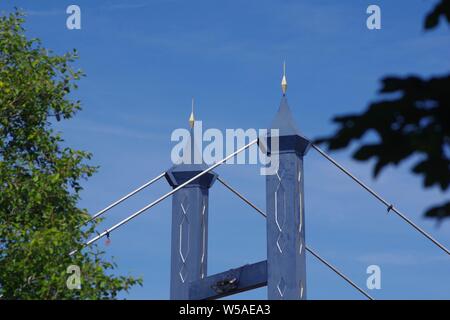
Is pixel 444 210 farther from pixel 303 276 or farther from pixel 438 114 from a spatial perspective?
pixel 303 276

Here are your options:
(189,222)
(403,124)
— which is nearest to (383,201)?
(189,222)

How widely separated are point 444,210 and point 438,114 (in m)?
0.58

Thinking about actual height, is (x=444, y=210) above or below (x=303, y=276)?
below

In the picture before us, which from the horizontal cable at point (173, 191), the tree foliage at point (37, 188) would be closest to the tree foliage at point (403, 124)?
the tree foliage at point (37, 188)

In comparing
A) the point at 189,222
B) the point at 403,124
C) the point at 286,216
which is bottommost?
the point at 403,124

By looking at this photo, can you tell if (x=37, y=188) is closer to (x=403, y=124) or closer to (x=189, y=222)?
(x=189, y=222)

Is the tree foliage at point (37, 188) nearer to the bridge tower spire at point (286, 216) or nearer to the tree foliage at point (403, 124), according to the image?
the bridge tower spire at point (286, 216)

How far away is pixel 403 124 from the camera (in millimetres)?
5242

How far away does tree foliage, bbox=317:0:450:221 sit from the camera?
5160mm

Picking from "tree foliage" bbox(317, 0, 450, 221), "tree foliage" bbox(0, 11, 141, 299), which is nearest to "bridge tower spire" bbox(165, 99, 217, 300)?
"tree foliage" bbox(0, 11, 141, 299)

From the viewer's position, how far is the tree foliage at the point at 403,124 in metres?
5.16

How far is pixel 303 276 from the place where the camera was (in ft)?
70.0
